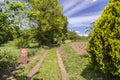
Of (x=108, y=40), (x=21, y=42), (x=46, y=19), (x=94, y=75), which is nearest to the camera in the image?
(x=108, y=40)

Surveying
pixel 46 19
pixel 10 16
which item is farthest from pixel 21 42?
pixel 10 16

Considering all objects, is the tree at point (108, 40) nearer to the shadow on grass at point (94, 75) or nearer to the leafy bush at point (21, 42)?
the shadow on grass at point (94, 75)

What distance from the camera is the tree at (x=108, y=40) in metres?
10.4

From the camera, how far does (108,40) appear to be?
10.7m

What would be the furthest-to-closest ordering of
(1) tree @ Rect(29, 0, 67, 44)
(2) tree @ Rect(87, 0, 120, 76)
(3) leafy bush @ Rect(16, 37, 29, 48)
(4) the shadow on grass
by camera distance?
(1) tree @ Rect(29, 0, 67, 44), (3) leafy bush @ Rect(16, 37, 29, 48), (4) the shadow on grass, (2) tree @ Rect(87, 0, 120, 76)

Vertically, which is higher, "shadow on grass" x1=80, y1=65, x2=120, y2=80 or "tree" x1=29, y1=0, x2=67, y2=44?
"tree" x1=29, y1=0, x2=67, y2=44

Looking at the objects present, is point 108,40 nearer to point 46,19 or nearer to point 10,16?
point 10,16

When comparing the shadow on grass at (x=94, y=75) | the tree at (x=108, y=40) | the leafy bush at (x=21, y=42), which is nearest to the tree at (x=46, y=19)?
the leafy bush at (x=21, y=42)

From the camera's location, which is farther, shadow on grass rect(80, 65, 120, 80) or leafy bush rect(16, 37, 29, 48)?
leafy bush rect(16, 37, 29, 48)

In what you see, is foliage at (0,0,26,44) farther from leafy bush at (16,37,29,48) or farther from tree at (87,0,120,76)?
leafy bush at (16,37,29,48)

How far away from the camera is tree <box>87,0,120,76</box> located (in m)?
10.4

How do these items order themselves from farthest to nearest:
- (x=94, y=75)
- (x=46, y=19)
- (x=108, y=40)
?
(x=46, y=19) < (x=94, y=75) < (x=108, y=40)

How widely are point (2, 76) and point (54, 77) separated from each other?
339 cm

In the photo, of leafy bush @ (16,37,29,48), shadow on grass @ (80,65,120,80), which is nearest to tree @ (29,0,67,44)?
→ leafy bush @ (16,37,29,48)
